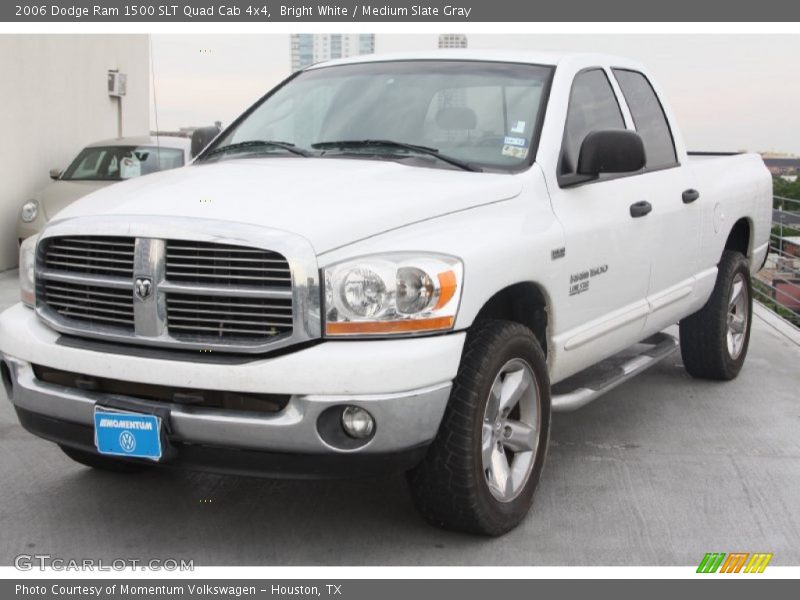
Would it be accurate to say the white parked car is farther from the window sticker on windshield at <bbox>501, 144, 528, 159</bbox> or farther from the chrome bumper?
the chrome bumper

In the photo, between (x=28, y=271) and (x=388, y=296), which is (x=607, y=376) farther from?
(x=28, y=271)

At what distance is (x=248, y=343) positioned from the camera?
3.76 meters

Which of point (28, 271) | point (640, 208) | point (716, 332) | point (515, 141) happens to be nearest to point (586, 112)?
point (640, 208)

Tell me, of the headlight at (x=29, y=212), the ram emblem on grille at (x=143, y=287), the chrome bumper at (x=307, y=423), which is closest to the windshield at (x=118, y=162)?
the headlight at (x=29, y=212)

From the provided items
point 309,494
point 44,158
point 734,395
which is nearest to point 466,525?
point 309,494

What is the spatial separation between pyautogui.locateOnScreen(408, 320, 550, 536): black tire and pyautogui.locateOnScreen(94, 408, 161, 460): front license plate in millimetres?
933

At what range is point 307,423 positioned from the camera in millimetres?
3691

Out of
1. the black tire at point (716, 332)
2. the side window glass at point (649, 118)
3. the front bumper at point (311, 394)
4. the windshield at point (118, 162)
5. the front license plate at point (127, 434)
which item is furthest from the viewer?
the windshield at point (118, 162)

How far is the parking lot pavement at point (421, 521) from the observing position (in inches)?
164

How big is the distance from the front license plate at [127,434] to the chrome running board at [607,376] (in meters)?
1.75

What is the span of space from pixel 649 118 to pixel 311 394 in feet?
10.7

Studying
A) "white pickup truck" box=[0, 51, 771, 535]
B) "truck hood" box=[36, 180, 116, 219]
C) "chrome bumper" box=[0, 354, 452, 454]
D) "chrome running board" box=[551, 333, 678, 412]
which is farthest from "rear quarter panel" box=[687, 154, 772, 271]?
"truck hood" box=[36, 180, 116, 219]

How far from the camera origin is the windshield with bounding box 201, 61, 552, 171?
4832 mm

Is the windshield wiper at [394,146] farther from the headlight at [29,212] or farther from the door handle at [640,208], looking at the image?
the headlight at [29,212]
